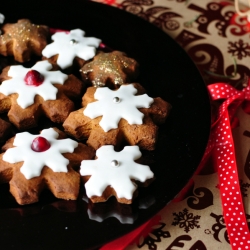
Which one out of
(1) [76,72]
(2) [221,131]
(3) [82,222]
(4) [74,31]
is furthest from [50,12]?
(3) [82,222]

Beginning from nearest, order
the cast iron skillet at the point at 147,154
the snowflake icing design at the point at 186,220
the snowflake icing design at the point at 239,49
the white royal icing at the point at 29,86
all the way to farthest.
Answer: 1. the cast iron skillet at the point at 147,154
2. the snowflake icing design at the point at 186,220
3. the white royal icing at the point at 29,86
4. the snowflake icing design at the point at 239,49

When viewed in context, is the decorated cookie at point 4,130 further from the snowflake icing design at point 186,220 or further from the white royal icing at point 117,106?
the snowflake icing design at point 186,220

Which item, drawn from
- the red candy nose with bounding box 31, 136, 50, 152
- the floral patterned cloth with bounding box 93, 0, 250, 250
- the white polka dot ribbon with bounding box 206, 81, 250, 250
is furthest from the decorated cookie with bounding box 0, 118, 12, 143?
the white polka dot ribbon with bounding box 206, 81, 250, 250

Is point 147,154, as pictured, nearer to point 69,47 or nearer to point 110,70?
point 110,70

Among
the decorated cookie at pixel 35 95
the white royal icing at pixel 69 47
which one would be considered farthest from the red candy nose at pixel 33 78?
the white royal icing at pixel 69 47

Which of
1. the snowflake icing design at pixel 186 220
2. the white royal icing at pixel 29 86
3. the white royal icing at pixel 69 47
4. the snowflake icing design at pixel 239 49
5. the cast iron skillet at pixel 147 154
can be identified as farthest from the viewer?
the snowflake icing design at pixel 239 49

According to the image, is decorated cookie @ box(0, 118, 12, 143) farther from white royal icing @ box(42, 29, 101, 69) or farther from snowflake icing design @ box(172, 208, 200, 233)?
snowflake icing design @ box(172, 208, 200, 233)

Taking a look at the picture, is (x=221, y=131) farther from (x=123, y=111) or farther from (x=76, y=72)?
(x=76, y=72)
